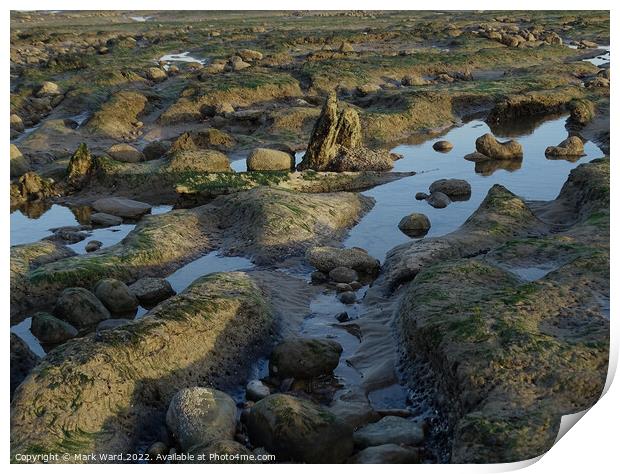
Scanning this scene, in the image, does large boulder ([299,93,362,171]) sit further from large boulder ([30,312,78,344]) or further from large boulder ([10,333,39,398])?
large boulder ([10,333,39,398])

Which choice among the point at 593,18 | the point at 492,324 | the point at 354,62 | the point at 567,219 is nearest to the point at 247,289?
the point at 492,324

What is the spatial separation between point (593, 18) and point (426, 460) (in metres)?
71.0

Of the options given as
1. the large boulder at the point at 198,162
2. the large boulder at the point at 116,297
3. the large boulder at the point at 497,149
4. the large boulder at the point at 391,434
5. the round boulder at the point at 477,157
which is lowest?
the large boulder at the point at 116,297

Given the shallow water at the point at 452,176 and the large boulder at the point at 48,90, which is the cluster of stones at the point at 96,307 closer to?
the shallow water at the point at 452,176

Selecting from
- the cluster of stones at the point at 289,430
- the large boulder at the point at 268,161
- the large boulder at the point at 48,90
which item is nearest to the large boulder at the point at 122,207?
the large boulder at the point at 268,161

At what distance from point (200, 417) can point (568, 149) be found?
21.8 m

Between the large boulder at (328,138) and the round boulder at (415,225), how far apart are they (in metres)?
6.43

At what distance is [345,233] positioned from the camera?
19.0 metres

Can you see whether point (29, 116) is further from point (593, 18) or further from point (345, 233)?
point (593, 18)

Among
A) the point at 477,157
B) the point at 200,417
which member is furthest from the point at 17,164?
the point at 200,417

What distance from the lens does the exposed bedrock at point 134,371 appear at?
31.4 feet

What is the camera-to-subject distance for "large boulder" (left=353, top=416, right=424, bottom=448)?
9.33m

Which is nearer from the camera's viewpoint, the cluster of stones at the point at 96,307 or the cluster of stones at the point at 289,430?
the cluster of stones at the point at 289,430

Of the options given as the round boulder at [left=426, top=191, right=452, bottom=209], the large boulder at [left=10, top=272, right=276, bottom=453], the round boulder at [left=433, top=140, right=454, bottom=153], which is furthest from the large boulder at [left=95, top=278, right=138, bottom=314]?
the round boulder at [left=433, top=140, right=454, bottom=153]
